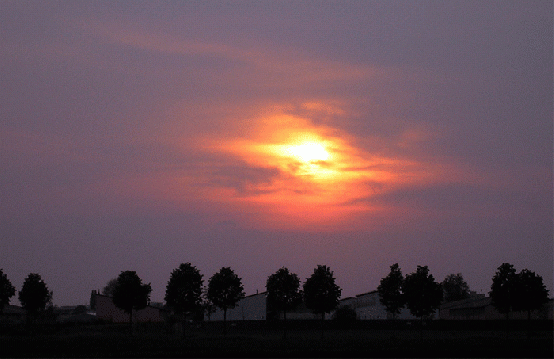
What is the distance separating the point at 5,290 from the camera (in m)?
124

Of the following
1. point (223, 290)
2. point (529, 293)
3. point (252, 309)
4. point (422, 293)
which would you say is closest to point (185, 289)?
point (223, 290)

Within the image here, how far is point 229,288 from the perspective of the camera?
11962cm

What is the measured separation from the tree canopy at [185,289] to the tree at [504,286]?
45927 mm

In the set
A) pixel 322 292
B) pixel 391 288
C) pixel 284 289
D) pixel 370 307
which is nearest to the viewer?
pixel 322 292

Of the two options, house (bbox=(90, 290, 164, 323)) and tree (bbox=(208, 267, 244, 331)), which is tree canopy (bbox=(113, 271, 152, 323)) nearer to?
tree (bbox=(208, 267, 244, 331))

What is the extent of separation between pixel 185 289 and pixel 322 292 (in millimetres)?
21872

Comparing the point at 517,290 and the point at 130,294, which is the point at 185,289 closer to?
the point at 130,294

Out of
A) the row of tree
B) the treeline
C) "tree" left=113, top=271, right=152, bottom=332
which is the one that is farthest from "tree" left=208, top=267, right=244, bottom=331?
the row of tree

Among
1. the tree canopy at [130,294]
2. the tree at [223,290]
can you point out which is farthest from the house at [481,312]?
the tree canopy at [130,294]

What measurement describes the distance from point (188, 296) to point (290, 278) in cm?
1762

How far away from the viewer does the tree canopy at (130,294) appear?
115 m

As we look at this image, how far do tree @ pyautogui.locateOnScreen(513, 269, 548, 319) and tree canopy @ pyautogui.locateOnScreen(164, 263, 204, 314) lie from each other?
48821 mm

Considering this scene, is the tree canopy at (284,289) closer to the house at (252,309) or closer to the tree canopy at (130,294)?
the tree canopy at (130,294)

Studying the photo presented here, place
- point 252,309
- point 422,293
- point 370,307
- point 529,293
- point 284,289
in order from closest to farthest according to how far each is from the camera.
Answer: point 529,293 → point 422,293 → point 284,289 → point 370,307 → point 252,309
